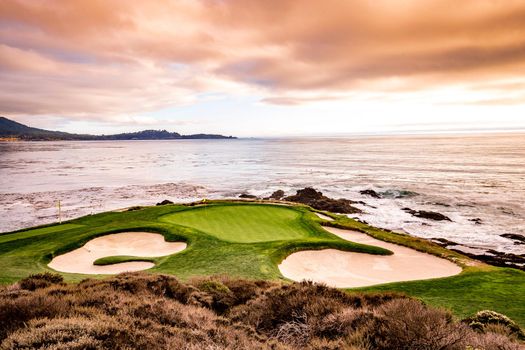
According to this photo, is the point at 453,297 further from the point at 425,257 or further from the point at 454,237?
the point at 454,237

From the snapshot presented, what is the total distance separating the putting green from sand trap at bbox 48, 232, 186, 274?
2.43 meters

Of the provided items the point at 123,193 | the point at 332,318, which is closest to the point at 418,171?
the point at 123,193

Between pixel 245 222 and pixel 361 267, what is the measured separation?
7.61m

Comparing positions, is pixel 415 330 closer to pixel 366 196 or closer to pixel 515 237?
pixel 515 237

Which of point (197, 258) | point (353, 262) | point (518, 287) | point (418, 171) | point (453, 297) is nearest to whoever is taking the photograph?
point (453, 297)

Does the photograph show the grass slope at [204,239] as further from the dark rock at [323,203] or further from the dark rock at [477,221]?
the dark rock at [477,221]

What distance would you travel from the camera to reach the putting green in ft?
60.0

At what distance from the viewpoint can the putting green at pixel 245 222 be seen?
60.0 ft

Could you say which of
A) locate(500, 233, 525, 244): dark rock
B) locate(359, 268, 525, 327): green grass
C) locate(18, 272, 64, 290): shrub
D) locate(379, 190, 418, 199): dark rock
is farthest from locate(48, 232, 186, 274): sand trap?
locate(379, 190, 418, 199): dark rock

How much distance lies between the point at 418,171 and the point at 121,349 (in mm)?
72392

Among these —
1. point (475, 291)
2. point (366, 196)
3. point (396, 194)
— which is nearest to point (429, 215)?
point (366, 196)

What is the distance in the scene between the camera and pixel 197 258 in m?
14.7

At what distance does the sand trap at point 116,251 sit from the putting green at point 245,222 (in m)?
2.43

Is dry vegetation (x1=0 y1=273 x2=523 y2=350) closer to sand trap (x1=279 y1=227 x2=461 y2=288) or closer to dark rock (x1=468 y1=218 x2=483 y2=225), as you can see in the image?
sand trap (x1=279 y1=227 x2=461 y2=288)
